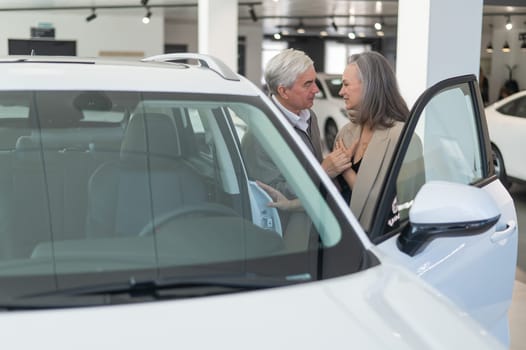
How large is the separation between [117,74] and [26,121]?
0.91 feet

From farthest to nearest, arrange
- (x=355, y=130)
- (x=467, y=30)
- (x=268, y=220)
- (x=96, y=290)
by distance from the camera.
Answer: (x=467, y=30) → (x=355, y=130) → (x=268, y=220) → (x=96, y=290)

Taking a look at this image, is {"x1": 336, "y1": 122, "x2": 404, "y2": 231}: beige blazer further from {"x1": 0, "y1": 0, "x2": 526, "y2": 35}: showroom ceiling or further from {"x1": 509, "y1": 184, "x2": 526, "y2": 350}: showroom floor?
{"x1": 0, "y1": 0, "x2": 526, "y2": 35}: showroom ceiling

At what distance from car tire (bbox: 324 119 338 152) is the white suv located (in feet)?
38.6

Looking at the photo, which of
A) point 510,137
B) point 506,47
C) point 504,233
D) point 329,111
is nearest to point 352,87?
point 504,233

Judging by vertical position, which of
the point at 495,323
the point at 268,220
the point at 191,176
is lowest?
the point at 495,323

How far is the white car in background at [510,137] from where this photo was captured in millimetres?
9242

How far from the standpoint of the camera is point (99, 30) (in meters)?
20.1

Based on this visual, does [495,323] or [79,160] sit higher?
[79,160]

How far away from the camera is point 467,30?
5.58m

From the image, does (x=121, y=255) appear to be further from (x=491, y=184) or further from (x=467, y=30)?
(x=467, y=30)

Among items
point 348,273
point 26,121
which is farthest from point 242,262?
point 26,121

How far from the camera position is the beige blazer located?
2.68 metres

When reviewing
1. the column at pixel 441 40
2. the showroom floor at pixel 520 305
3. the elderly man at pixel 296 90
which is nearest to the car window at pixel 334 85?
the showroom floor at pixel 520 305

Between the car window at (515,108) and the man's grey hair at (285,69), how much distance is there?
251 inches
